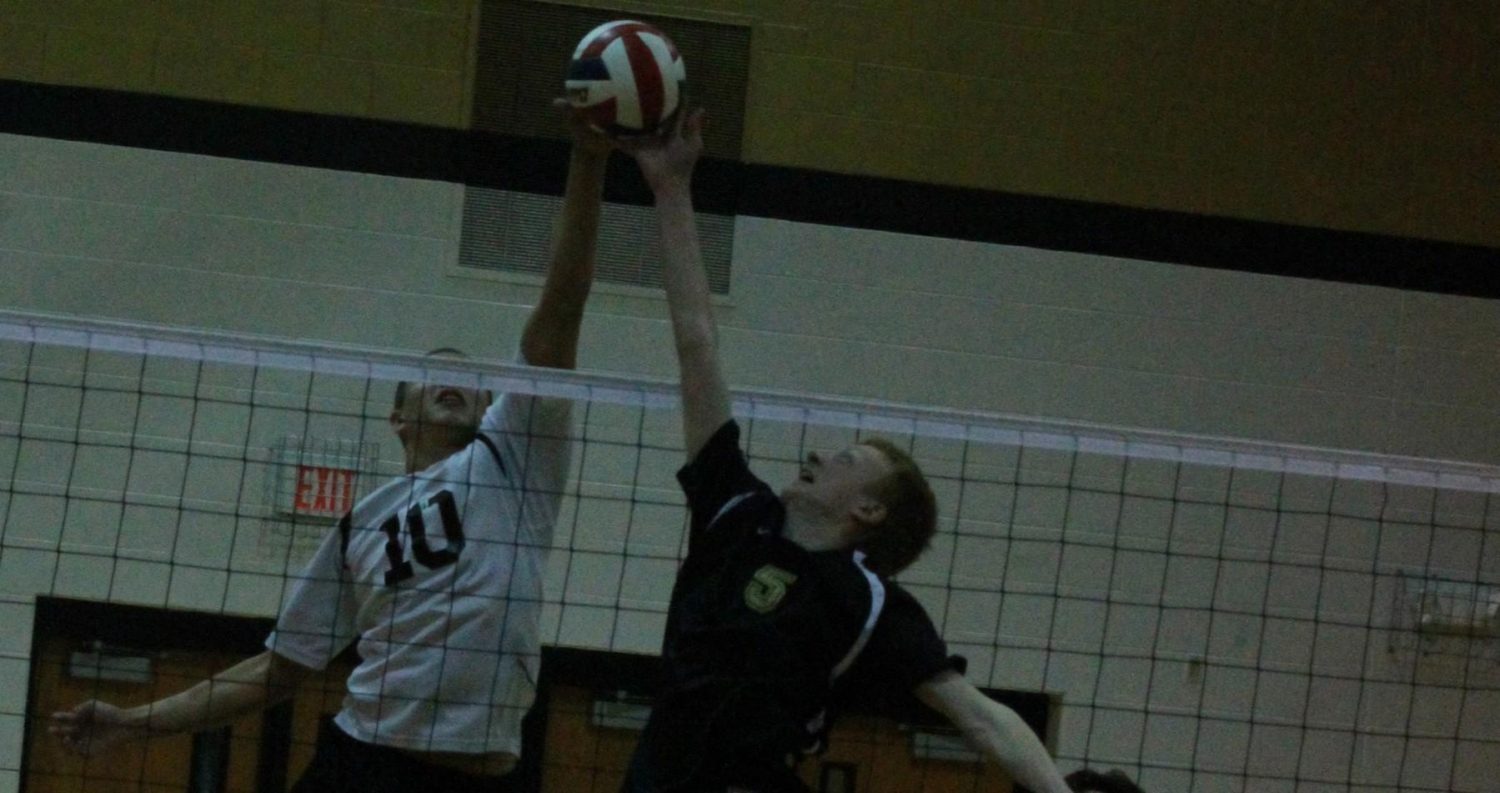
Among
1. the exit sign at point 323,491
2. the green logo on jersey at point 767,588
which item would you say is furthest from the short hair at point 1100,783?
the exit sign at point 323,491

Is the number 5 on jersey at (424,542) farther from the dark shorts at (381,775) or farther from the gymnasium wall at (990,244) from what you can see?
the gymnasium wall at (990,244)

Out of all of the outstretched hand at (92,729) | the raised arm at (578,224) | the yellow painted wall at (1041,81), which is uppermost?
the yellow painted wall at (1041,81)

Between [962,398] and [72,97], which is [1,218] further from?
[962,398]

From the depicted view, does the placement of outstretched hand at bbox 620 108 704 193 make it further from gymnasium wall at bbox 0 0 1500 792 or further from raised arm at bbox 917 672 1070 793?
gymnasium wall at bbox 0 0 1500 792

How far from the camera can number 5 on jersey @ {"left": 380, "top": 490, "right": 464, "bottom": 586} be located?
3.73 m

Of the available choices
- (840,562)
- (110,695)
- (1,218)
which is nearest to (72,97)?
(1,218)

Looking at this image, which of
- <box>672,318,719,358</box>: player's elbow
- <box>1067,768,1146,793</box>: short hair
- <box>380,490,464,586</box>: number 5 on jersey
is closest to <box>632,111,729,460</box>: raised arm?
<box>672,318,719,358</box>: player's elbow

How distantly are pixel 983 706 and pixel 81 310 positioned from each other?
15.7 feet

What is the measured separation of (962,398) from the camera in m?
6.95

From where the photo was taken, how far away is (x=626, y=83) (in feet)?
11.4

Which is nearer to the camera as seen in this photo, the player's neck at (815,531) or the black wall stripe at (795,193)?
the player's neck at (815,531)

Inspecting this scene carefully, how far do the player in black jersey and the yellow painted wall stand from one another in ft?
12.7

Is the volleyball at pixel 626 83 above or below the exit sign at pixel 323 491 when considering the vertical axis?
above

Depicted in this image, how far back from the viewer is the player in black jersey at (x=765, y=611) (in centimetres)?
305
